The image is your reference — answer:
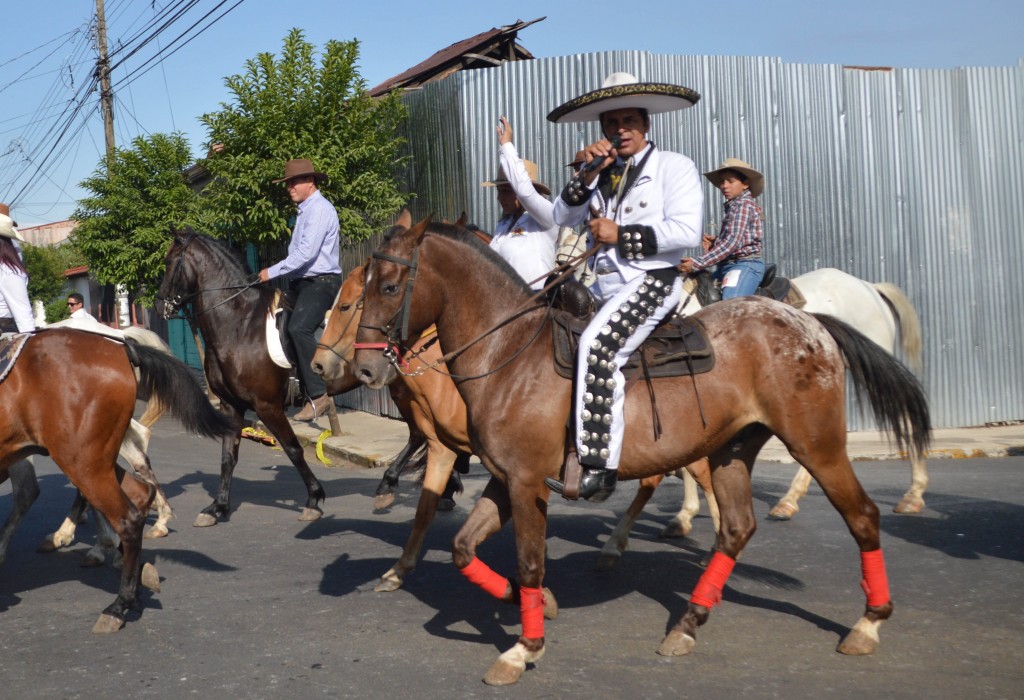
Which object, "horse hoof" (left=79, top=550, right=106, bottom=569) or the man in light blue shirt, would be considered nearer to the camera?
"horse hoof" (left=79, top=550, right=106, bottom=569)

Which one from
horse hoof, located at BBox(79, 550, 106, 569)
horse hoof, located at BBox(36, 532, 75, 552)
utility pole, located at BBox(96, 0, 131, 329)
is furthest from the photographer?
utility pole, located at BBox(96, 0, 131, 329)

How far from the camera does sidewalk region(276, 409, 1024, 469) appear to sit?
1095cm

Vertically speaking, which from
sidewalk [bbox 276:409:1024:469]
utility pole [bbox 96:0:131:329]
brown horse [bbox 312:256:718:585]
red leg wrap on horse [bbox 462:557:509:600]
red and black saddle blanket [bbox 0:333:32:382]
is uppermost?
utility pole [bbox 96:0:131:329]

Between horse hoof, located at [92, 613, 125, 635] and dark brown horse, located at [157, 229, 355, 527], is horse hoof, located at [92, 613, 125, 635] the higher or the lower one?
the lower one

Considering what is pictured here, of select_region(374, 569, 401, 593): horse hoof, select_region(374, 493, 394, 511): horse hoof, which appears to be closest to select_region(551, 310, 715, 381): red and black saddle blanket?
select_region(374, 569, 401, 593): horse hoof

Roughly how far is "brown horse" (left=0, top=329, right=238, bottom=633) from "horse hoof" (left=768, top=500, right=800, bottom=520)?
4.62 m

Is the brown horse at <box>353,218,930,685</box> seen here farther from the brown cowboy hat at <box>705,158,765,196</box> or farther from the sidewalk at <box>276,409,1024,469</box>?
the sidewalk at <box>276,409,1024,469</box>

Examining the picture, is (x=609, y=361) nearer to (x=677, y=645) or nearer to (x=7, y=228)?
(x=677, y=645)

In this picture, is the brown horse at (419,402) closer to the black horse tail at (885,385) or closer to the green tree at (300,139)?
the black horse tail at (885,385)

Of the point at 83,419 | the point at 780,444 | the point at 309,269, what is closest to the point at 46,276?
the point at 309,269

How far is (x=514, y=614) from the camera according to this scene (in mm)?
5480

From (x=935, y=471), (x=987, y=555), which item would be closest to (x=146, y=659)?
(x=987, y=555)

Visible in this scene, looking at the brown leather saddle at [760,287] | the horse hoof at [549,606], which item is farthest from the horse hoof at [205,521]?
the brown leather saddle at [760,287]

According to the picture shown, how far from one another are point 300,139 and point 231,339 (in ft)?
18.4
